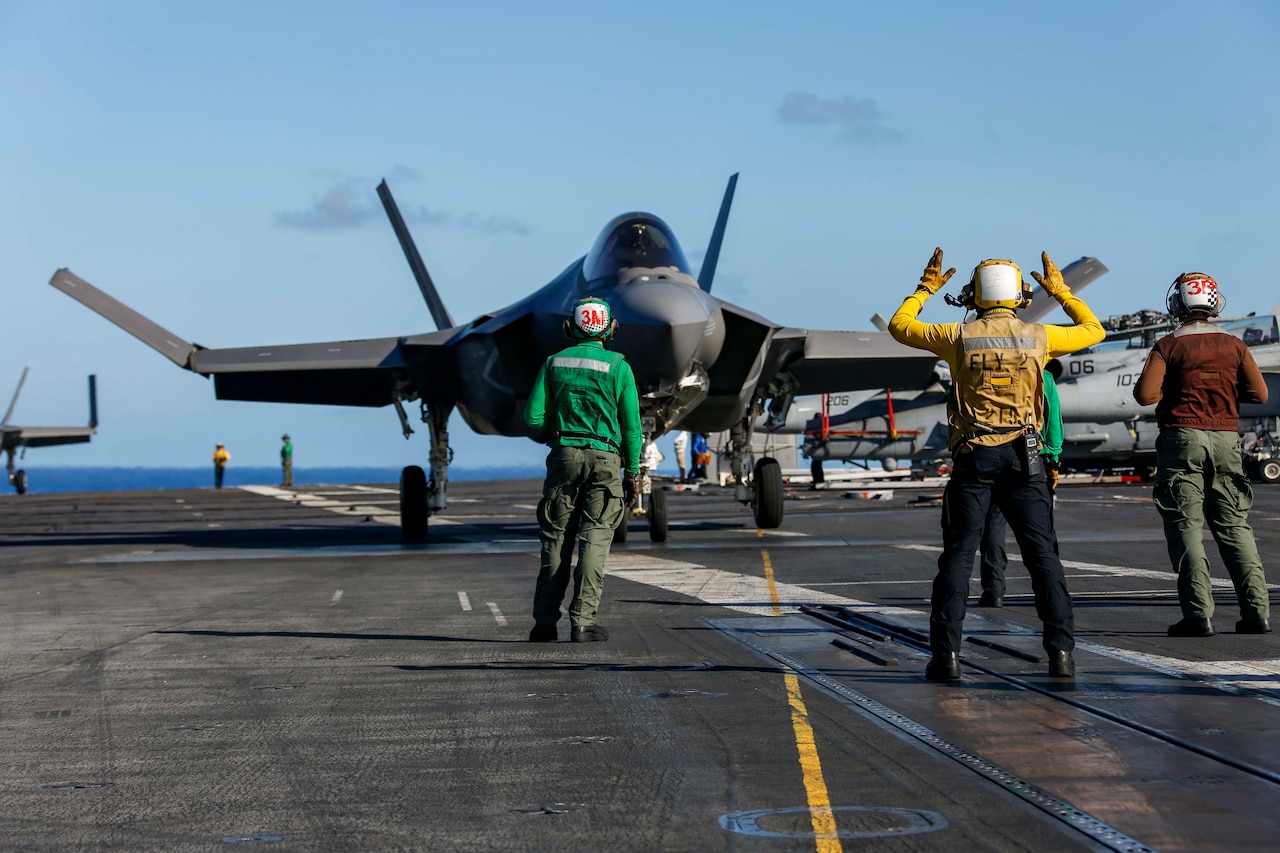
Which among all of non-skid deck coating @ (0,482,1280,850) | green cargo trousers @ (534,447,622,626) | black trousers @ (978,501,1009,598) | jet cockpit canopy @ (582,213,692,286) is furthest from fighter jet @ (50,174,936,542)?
green cargo trousers @ (534,447,622,626)

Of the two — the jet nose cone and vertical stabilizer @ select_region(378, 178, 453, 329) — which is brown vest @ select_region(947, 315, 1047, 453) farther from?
vertical stabilizer @ select_region(378, 178, 453, 329)

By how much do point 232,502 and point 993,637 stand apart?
3253 centimetres

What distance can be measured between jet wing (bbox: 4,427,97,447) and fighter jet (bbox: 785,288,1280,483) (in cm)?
3944

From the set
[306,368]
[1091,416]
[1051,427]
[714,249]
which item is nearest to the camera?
[1051,427]

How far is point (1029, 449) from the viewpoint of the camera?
6.16m

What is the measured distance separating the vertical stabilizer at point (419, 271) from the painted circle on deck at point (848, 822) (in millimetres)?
18617

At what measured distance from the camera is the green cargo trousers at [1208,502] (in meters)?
7.29

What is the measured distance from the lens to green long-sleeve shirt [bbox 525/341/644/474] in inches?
311

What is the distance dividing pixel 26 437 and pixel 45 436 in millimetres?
1457

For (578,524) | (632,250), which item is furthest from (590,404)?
(632,250)

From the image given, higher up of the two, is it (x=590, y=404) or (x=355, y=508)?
(x=590, y=404)

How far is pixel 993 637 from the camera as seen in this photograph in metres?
7.41

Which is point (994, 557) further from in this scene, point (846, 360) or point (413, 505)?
point (413, 505)

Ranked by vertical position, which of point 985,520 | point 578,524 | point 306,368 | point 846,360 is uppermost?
point 846,360
